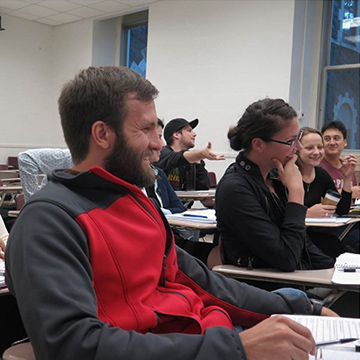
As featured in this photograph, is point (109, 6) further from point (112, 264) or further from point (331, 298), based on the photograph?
point (112, 264)

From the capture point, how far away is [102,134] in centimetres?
105

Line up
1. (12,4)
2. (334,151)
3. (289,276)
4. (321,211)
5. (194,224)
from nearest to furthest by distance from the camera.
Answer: (289,276) → (194,224) → (321,211) → (334,151) → (12,4)

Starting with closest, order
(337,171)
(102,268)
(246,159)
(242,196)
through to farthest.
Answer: (102,268) < (242,196) < (246,159) < (337,171)

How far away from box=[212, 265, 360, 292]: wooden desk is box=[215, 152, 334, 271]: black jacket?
0.13ft

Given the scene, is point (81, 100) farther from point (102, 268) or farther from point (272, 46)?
point (272, 46)

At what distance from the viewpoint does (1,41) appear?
9039 mm

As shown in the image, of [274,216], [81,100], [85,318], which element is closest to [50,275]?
[85,318]

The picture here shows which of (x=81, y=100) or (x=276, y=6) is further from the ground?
(x=276, y=6)

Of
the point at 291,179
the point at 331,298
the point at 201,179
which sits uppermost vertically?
the point at 291,179

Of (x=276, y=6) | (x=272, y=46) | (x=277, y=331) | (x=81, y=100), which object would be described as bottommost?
(x=277, y=331)

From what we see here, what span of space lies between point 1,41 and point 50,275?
9.25 m

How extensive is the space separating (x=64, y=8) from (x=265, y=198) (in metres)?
7.74

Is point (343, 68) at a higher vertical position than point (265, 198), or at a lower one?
higher

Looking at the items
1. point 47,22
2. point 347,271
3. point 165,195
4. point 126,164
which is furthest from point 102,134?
point 47,22
